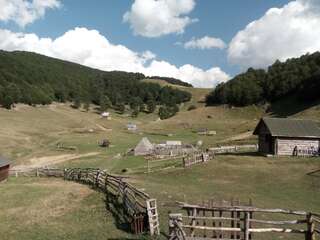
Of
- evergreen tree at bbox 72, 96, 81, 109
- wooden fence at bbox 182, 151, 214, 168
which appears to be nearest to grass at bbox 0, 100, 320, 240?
wooden fence at bbox 182, 151, 214, 168

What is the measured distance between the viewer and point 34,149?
80.4m

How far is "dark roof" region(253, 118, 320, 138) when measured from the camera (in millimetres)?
48803

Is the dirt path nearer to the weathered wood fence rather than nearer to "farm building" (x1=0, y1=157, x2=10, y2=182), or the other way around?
the weathered wood fence

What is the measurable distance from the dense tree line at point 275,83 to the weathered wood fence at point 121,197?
94.5 meters

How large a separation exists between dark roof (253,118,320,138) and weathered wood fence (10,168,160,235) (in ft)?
75.6

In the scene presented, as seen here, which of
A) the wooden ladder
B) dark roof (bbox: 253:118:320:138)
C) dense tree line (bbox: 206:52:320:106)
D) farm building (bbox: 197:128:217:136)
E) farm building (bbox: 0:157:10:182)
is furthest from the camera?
dense tree line (bbox: 206:52:320:106)

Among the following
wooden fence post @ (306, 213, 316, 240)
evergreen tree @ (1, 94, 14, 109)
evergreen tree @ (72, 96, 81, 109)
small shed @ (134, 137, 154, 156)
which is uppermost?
evergreen tree @ (72, 96, 81, 109)

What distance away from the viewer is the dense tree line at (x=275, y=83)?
5347 inches

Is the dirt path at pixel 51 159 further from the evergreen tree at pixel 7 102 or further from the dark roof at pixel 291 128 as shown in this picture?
the evergreen tree at pixel 7 102

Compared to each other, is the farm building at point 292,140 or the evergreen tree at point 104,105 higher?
the evergreen tree at point 104,105

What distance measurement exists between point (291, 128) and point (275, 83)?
98886 mm

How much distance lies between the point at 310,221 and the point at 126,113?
7074 inches

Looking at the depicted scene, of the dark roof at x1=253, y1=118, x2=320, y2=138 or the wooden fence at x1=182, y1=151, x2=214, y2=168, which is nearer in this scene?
the wooden fence at x1=182, y1=151, x2=214, y2=168

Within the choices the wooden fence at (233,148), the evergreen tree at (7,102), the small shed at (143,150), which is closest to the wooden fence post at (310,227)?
the wooden fence at (233,148)
